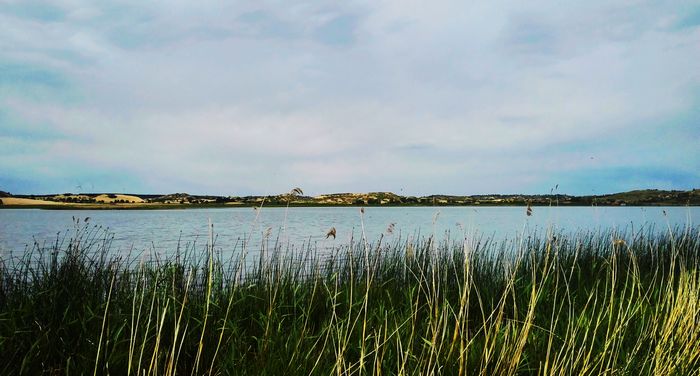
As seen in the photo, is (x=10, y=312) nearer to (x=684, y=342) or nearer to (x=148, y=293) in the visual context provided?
(x=148, y=293)

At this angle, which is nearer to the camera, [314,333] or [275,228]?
[314,333]

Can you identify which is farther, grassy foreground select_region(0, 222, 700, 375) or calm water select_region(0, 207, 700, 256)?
calm water select_region(0, 207, 700, 256)

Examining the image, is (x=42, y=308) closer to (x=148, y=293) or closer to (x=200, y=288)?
(x=148, y=293)

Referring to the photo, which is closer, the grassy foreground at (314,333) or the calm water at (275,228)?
the grassy foreground at (314,333)

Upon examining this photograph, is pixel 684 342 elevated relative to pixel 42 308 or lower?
lower

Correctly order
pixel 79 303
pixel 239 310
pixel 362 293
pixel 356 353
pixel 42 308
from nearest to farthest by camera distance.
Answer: pixel 356 353 < pixel 42 308 < pixel 79 303 < pixel 239 310 < pixel 362 293

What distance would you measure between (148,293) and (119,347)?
3.17 feet

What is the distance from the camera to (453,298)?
5840mm

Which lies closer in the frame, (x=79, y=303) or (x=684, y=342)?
(x=684, y=342)

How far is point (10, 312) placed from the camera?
12.9ft

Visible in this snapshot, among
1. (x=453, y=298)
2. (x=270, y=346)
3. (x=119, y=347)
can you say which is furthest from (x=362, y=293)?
(x=119, y=347)

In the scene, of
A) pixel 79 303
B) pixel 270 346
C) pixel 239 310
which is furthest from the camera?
pixel 239 310

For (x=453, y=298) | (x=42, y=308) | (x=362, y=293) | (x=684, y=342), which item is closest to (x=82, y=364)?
(x=42, y=308)

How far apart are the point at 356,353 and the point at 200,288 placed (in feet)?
8.19
